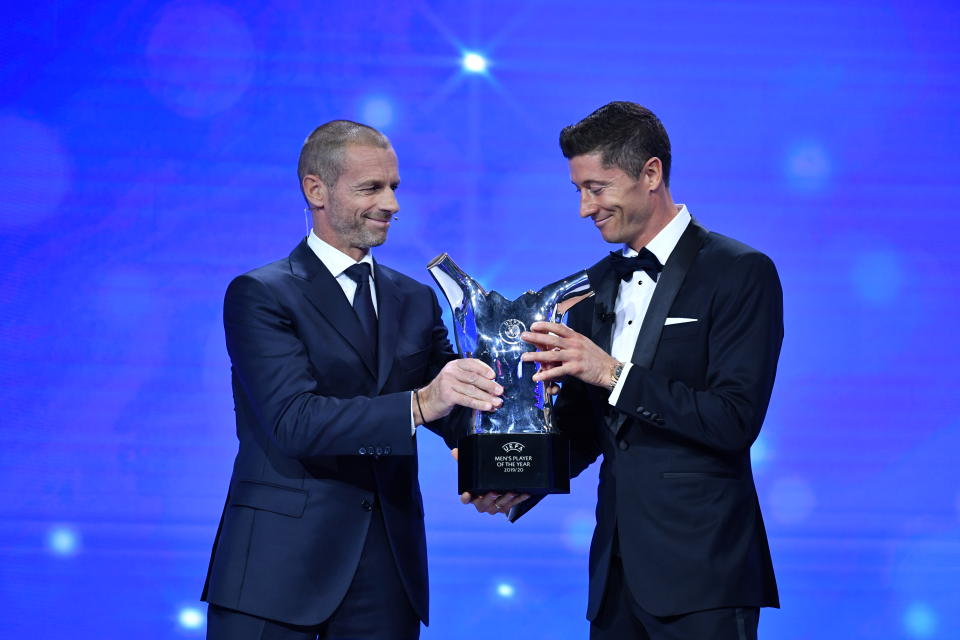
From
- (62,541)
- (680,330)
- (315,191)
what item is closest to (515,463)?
(680,330)

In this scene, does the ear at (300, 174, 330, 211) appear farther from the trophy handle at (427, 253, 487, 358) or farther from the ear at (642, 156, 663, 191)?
the ear at (642, 156, 663, 191)

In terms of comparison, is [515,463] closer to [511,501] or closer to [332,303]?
[511,501]

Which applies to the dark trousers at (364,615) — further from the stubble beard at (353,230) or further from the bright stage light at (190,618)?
the bright stage light at (190,618)

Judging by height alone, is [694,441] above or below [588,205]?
below

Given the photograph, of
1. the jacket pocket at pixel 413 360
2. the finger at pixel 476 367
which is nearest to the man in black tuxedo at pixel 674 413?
the finger at pixel 476 367

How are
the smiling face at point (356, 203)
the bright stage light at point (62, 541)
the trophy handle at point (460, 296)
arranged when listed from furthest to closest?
the bright stage light at point (62, 541)
the smiling face at point (356, 203)
the trophy handle at point (460, 296)

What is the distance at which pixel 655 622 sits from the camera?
247 cm

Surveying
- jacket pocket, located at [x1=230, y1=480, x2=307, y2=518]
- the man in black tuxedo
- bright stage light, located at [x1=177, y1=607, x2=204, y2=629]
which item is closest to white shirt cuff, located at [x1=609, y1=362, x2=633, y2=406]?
the man in black tuxedo

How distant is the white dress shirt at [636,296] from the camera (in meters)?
2.69

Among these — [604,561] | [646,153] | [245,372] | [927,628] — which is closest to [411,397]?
[245,372]

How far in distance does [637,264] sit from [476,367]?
0.51 metres

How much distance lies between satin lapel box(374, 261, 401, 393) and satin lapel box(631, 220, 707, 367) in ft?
2.07

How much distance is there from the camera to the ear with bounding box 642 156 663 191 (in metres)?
2.79

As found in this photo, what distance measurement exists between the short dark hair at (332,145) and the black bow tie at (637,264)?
734mm
